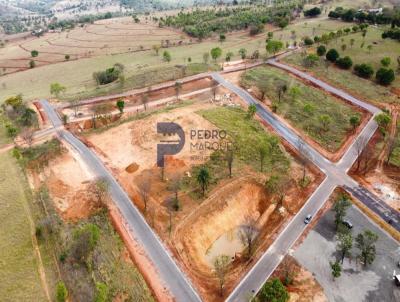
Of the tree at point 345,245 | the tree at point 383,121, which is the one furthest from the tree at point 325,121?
the tree at point 345,245

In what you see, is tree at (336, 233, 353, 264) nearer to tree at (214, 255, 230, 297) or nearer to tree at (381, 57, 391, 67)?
tree at (214, 255, 230, 297)

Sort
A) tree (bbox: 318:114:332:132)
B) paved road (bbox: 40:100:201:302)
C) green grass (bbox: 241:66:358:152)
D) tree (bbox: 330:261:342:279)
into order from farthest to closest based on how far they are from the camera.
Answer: tree (bbox: 318:114:332:132) < green grass (bbox: 241:66:358:152) < tree (bbox: 330:261:342:279) < paved road (bbox: 40:100:201:302)

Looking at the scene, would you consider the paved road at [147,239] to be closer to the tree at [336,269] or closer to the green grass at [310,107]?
the tree at [336,269]

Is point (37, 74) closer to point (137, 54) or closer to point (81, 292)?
point (137, 54)

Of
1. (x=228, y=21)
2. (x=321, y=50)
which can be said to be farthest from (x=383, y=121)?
(x=228, y=21)

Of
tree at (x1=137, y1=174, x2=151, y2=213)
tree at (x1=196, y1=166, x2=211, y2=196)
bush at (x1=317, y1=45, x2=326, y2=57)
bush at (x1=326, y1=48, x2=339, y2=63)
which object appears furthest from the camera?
bush at (x1=317, y1=45, x2=326, y2=57)

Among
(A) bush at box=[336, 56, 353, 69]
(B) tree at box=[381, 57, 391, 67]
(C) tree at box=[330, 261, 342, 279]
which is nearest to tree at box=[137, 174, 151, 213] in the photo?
(C) tree at box=[330, 261, 342, 279]
